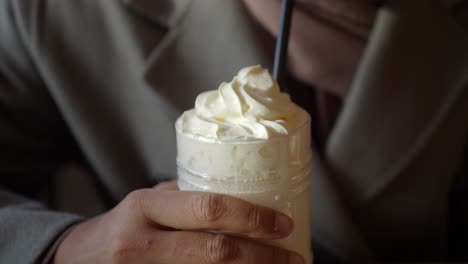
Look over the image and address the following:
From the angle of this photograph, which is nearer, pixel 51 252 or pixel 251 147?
pixel 251 147

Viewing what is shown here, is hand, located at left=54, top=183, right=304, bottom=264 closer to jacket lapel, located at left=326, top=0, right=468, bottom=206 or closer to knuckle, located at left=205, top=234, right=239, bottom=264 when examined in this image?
knuckle, located at left=205, top=234, right=239, bottom=264

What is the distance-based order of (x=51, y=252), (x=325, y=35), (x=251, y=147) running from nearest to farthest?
(x=251, y=147) < (x=51, y=252) < (x=325, y=35)

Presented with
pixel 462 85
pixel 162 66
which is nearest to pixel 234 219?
pixel 162 66

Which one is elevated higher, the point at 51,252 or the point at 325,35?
the point at 325,35

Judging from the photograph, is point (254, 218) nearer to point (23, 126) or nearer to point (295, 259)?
point (295, 259)

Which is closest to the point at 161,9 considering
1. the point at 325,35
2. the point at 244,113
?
the point at 325,35

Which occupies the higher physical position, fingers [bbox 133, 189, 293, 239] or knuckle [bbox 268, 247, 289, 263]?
fingers [bbox 133, 189, 293, 239]

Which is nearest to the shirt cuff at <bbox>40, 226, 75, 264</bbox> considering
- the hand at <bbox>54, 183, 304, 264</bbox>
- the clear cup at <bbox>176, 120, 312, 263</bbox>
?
the hand at <bbox>54, 183, 304, 264</bbox>

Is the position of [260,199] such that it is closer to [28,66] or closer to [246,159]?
[246,159]
